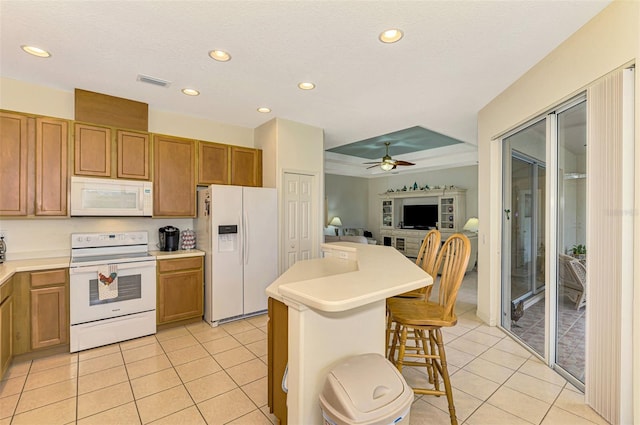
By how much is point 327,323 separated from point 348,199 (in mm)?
8027

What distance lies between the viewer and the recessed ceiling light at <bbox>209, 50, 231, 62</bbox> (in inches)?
95.7

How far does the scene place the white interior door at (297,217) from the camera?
4254 mm

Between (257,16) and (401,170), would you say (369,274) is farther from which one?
(401,170)

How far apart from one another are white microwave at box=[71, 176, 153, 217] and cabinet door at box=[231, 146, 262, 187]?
110 centimetres

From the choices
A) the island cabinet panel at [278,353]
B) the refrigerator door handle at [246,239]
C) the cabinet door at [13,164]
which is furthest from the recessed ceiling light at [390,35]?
the cabinet door at [13,164]

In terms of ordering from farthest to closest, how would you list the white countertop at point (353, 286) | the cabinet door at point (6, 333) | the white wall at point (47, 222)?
the white wall at point (47, 222) < the cabinet door at point (6, 333) < the white countertop at point (353, 286)

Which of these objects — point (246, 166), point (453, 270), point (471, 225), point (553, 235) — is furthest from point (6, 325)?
point (471, 225)

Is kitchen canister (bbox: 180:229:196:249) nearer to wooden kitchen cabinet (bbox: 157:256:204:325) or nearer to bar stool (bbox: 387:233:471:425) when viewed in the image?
wooden kitchen cabinet (bbox: 157:256:204:325)

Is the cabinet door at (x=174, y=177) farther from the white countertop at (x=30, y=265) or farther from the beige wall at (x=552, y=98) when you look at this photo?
the beige wall at (x=552, y=98)

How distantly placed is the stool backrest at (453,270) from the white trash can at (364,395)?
63 cm

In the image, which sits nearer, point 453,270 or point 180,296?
point 453,270

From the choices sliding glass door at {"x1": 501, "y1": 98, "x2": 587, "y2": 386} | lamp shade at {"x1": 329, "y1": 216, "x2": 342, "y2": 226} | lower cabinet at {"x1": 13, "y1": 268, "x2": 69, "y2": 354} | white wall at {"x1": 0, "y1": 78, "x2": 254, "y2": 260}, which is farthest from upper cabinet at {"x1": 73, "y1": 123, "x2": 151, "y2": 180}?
lamp shade at {"x1": 329, "y1": 216, "x2": 342, "y2": 226}

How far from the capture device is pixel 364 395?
128 cm

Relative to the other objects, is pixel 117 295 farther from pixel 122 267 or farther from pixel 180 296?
pixel 180 296
